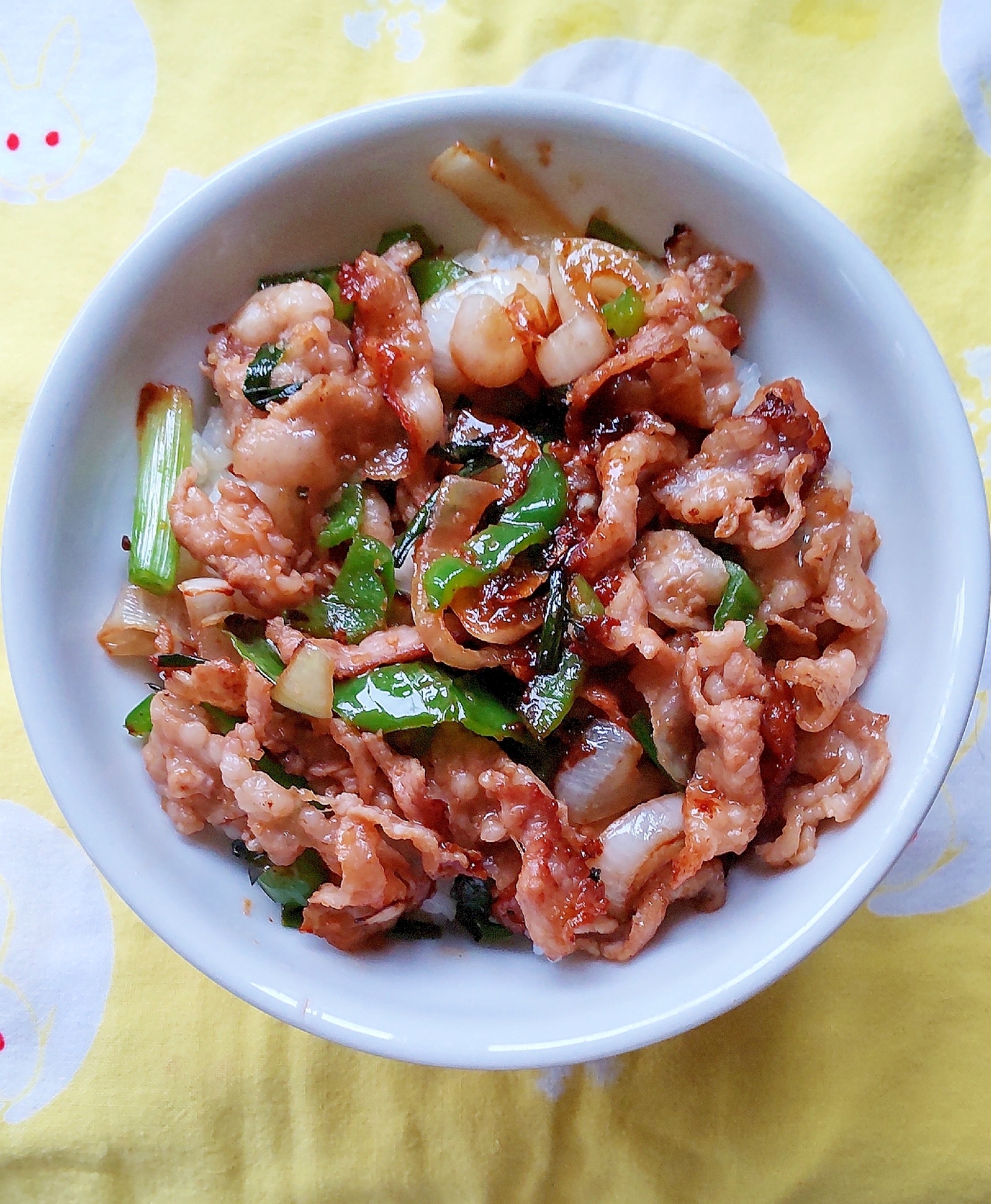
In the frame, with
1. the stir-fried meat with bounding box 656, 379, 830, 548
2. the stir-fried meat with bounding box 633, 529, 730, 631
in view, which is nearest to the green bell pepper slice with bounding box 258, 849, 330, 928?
the stir-fried meat with bounding box 633, 529, 730, 631

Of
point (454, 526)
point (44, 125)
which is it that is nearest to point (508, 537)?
point (454, 526)

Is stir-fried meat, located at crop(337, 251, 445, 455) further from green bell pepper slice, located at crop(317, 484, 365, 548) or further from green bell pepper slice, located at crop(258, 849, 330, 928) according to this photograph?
green bell pepper slice, located at crop(258, 849, 330, 928)

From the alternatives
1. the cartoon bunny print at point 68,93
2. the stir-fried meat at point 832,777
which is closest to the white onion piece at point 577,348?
the stir-fried meat at point 832,777

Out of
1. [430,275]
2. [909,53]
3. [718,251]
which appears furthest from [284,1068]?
[909,53]

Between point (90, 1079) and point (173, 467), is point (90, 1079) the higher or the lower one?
the lower one

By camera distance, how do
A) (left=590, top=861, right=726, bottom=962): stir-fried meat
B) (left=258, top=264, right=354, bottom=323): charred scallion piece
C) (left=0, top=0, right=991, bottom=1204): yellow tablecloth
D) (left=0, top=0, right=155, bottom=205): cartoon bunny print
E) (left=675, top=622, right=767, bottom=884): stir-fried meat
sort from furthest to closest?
1. (left=0, top=0, right=155, bottom=205): cartoon bunny print
2. (left=0, top=0, right=991, bottom=1204): yellow tablecloth
3. (left=258, top=264, right=354, bottom=323): charred scallion piece
4. (left=590, top=861, right=726, bottom=962): stir-fried meat
5. (left=675, top=622, right=767, bottom=884): stir-fried meat

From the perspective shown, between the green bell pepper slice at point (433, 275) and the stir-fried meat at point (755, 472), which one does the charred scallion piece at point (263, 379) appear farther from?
the stir-fried meat at point (755, 472)

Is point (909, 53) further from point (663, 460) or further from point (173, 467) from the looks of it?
point (173, 467)
